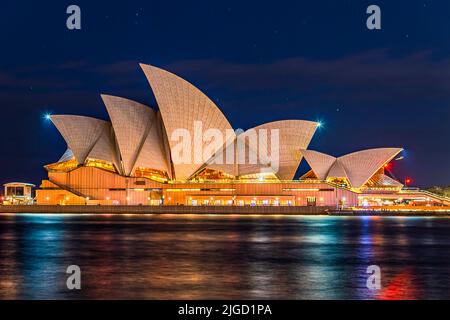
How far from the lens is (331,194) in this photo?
263 feet

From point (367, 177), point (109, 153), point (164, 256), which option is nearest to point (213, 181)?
point (109, 153)

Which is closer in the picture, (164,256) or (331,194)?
(164,256)

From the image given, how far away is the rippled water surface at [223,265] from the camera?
1945 cm

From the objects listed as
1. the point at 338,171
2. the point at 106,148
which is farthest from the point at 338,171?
the point at 106,148

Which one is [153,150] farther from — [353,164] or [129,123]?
[353,164]

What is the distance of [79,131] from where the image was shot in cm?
7725

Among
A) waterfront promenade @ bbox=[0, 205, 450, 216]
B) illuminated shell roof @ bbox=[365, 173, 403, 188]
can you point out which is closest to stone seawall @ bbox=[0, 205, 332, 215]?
waterfront promenade @ bbox=[0, 205, 450, 216]

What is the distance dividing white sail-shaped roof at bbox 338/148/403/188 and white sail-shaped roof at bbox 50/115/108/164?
1144 inches

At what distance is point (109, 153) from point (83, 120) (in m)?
4.73

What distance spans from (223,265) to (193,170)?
54.0 meters

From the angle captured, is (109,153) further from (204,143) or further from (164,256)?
(164,256)

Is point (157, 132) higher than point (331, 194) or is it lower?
higher
